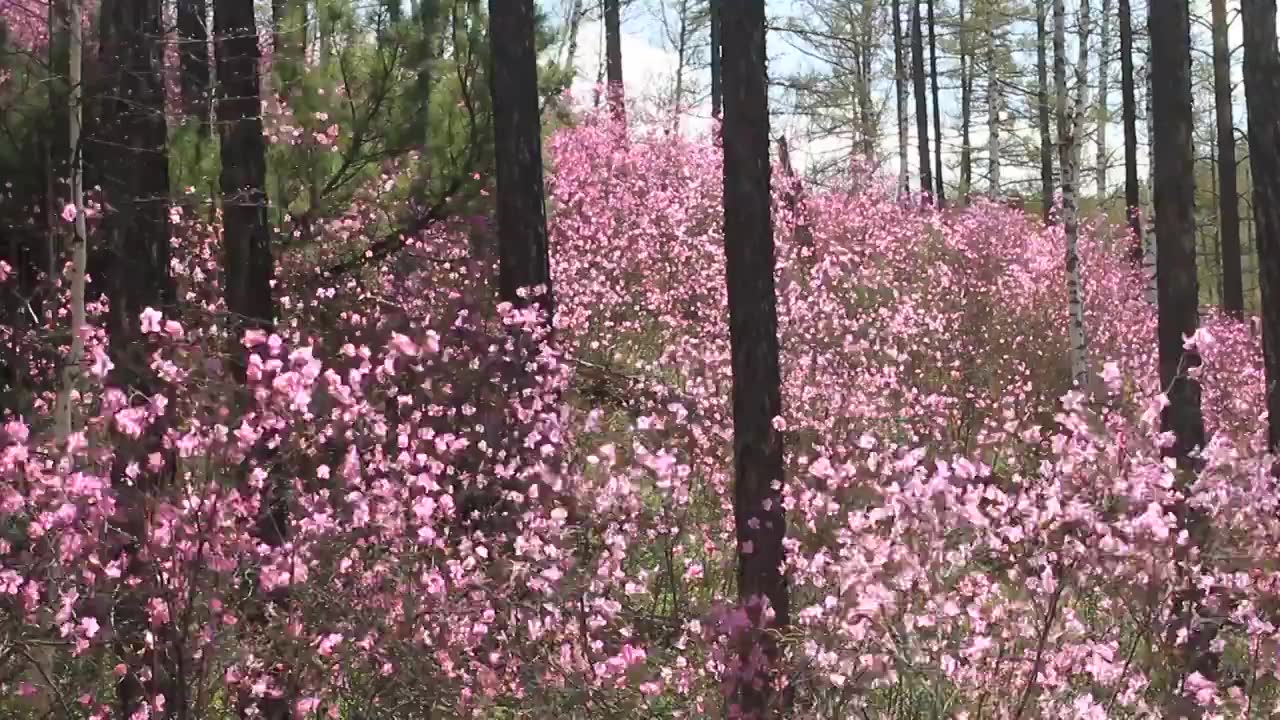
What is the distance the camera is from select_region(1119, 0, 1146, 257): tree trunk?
19.0m

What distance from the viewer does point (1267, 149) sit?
8844 millimetres

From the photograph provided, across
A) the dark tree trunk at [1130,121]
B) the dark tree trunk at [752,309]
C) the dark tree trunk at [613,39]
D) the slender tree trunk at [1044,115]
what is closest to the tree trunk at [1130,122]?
the dark tree trunk at [1130,121]

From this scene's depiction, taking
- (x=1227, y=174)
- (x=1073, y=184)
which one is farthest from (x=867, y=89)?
(x=1073, y=184)

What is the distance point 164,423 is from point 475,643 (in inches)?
71.4

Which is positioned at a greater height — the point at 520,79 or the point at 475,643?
the point at 520,79

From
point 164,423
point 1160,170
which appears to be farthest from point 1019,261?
point 164,423

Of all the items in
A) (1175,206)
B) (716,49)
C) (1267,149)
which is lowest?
(1175,206)

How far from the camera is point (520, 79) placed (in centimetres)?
818

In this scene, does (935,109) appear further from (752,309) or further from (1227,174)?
(752,309)

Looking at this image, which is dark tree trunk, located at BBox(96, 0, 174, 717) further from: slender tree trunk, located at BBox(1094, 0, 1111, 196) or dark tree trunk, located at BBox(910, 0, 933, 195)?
dark tree trunk, located at BBox(910, 0, 933, 195)

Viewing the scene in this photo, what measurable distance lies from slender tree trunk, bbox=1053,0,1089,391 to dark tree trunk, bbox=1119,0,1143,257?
663cm

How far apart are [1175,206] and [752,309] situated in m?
3.59

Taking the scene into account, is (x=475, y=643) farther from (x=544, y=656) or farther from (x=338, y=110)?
(x=338, y=110)

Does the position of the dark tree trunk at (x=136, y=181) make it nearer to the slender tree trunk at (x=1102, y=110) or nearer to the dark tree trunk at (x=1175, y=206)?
the dark tree trunk at (x=1175, y=206)
